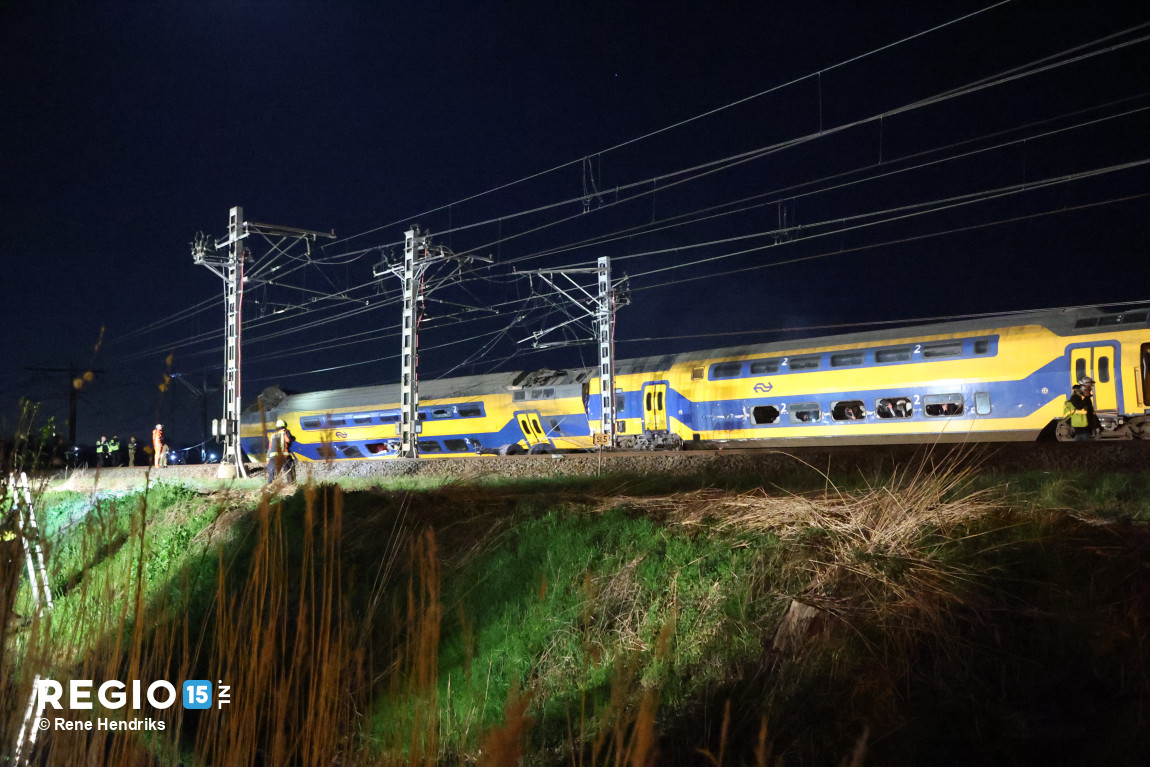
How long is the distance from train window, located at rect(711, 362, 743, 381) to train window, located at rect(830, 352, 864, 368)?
2599 mm

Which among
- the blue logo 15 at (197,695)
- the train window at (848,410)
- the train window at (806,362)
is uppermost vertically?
the train window at (806,362)

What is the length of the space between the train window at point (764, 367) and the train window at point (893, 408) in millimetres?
2667

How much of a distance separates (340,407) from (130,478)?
512 inches

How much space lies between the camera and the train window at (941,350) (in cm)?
1762

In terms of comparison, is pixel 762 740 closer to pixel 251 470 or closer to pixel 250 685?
pixel 250 685

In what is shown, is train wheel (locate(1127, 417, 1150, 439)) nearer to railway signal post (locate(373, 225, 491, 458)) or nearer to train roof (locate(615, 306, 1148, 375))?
train roof (locate(615, 306, 1148, 375))

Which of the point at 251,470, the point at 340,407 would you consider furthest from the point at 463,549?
the point at 340,407

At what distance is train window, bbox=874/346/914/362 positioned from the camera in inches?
715

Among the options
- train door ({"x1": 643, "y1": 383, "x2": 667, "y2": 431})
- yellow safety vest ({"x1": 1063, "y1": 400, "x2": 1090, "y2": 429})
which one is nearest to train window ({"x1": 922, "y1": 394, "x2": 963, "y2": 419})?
yellow safety vest ({"x1": 1063, "y1": 400, "x2": 1090, "y2": 429})

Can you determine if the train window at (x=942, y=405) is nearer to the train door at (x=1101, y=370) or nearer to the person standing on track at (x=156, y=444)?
the train door at (x=1101, y=370)

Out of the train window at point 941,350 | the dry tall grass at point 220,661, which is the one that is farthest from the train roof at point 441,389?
the dry tall grass at point 220,661

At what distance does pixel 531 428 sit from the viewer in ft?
84.5

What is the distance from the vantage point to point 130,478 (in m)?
18.6

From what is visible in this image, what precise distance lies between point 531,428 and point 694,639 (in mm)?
21245
